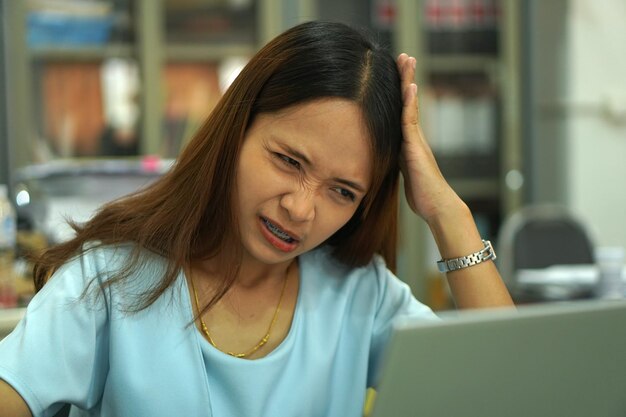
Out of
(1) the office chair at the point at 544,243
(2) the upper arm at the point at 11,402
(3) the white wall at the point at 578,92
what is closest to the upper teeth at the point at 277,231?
(2) the upper arm at the point at 11,402

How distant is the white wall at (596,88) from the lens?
4762 mm

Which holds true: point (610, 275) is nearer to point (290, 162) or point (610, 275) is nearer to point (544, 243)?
point (544, 243)

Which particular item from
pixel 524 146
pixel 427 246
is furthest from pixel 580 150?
pixel 427 246

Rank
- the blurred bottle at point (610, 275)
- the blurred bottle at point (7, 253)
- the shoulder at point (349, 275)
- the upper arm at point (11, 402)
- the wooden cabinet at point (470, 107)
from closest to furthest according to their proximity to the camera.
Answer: the upper arm at point (11, 402)
the shoulder at point (349, 275)
the blurred bottle at point (7, 253)
the blurred bottle at point (610, 275)
the wooden cabinet at point (470, 107)

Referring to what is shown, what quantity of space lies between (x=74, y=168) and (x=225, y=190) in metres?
1.41

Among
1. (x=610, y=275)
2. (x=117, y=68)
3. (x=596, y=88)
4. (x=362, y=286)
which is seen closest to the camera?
(x=362, y=286)

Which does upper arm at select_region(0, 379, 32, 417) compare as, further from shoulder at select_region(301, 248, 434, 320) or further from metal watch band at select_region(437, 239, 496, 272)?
metal watch band at select_region(437, 239, 496, 272)

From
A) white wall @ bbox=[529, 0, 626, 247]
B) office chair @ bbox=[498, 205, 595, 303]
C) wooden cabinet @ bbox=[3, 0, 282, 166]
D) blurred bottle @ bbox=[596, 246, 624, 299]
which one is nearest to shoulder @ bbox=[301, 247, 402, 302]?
blurred bottle @ bbox=[596, 246, 624, 299]

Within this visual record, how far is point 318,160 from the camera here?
114 cm

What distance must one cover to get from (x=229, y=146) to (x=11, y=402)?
43cm

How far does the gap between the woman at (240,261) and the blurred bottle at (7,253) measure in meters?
0.78

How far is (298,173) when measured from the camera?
1.16 metres

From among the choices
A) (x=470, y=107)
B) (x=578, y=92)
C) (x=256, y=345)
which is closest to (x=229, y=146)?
(x=256, y=345)

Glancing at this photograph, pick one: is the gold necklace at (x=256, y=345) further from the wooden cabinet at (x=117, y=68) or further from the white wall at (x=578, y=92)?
the white wall at (x=578, y=92)
